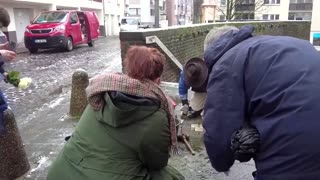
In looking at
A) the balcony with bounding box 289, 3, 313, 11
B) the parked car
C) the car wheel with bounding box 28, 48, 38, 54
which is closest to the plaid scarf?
the parked car

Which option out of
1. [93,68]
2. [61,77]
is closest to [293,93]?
[61,77]

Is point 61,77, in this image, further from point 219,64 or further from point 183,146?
point 219,64

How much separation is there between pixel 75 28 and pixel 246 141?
1810 cm

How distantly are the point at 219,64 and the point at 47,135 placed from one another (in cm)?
426

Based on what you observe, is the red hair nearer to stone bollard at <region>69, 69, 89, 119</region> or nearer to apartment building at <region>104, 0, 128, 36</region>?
stone bollard at <region>69, 69, 89, 119</region>

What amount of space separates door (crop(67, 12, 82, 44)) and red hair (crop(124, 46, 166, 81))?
54.9 ft

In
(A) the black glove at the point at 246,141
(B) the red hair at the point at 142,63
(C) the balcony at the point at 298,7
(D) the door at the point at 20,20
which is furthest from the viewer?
(C) the balcony at the point at 298,7

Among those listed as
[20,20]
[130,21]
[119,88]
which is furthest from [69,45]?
[130,21]

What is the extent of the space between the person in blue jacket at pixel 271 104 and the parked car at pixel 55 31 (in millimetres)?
16514

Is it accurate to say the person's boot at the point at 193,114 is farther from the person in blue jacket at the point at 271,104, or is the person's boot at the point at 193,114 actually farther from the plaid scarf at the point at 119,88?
the person in blue jacket at the point at 271,104

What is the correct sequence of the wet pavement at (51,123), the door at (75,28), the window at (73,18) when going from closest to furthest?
1. the wet pavement at (51,123)
2. the door at (75,28)
3. the window at (73,18)

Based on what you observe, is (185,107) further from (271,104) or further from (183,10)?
(183,10)

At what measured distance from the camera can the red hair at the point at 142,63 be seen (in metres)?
2.37

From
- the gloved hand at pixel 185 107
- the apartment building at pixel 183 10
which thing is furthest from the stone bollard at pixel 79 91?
the apartment building at pixel 183 10
